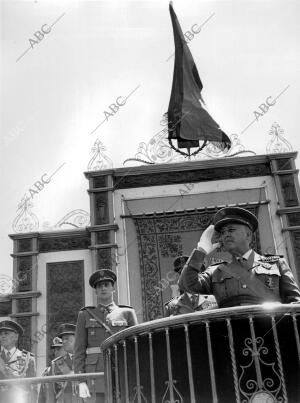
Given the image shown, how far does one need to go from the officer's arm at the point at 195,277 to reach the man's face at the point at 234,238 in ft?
0.77

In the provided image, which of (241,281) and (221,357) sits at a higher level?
(241,281)

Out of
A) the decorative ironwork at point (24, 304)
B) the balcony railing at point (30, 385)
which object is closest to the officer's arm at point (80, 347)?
the balcony railing at point (30, 385)

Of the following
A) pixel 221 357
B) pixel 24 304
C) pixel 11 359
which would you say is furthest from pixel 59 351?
pixel 221 357

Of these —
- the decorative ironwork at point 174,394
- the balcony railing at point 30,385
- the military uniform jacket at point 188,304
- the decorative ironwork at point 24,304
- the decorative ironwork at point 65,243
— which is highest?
the decorative ironwork at point 65,243

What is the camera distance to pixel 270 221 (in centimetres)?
991

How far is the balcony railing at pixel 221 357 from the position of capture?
2.60 metres

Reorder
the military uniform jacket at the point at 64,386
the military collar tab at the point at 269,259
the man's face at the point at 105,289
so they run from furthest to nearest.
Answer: the man's face at the point at 105,289
the military uniform jacket at the point at 64,386
the military collar tab at the point at 269,259

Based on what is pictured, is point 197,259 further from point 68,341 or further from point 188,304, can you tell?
point 68,341

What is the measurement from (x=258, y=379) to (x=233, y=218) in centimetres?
102

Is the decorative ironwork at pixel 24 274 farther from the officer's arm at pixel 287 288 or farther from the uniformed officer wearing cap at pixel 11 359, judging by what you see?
the officer's arm at pixel 287 288

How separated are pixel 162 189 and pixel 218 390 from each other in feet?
25.3

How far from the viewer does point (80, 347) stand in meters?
4.64

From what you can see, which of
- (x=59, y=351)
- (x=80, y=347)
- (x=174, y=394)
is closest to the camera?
(x=174, y=394)

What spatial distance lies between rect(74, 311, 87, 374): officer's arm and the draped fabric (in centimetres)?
473
